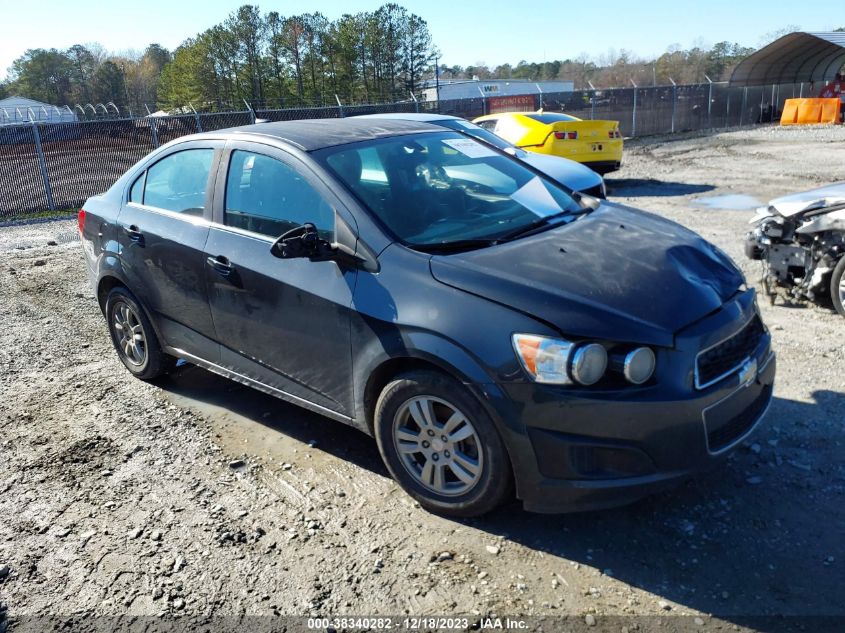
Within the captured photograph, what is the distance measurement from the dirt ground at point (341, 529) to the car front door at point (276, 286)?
539 millimetres

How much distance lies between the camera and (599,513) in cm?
341

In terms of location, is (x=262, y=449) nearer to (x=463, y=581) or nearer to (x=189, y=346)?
(x=189, y=346)

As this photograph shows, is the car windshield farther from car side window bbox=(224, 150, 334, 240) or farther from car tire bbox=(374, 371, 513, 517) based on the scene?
car tire bbox=(374, 371, 513, 517)

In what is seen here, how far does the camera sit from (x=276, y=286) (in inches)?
149

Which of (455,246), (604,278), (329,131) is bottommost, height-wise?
(604,278)

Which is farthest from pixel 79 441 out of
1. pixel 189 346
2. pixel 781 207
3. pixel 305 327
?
pixel 781 207

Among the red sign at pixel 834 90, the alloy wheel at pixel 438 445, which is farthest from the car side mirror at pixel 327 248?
the red sign at pixel 834 90

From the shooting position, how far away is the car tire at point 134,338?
4996mm

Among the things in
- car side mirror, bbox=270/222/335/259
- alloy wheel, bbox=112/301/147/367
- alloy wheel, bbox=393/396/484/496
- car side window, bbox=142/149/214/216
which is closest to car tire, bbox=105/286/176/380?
alloy wheel, bbox=112/301/147/367

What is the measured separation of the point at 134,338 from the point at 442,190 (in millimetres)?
2720

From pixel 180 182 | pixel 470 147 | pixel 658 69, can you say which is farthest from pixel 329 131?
pixel 658 69

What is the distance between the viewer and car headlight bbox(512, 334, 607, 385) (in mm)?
2855

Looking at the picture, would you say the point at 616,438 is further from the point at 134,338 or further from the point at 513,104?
the point at 513,104

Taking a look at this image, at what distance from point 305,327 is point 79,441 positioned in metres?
1.92
